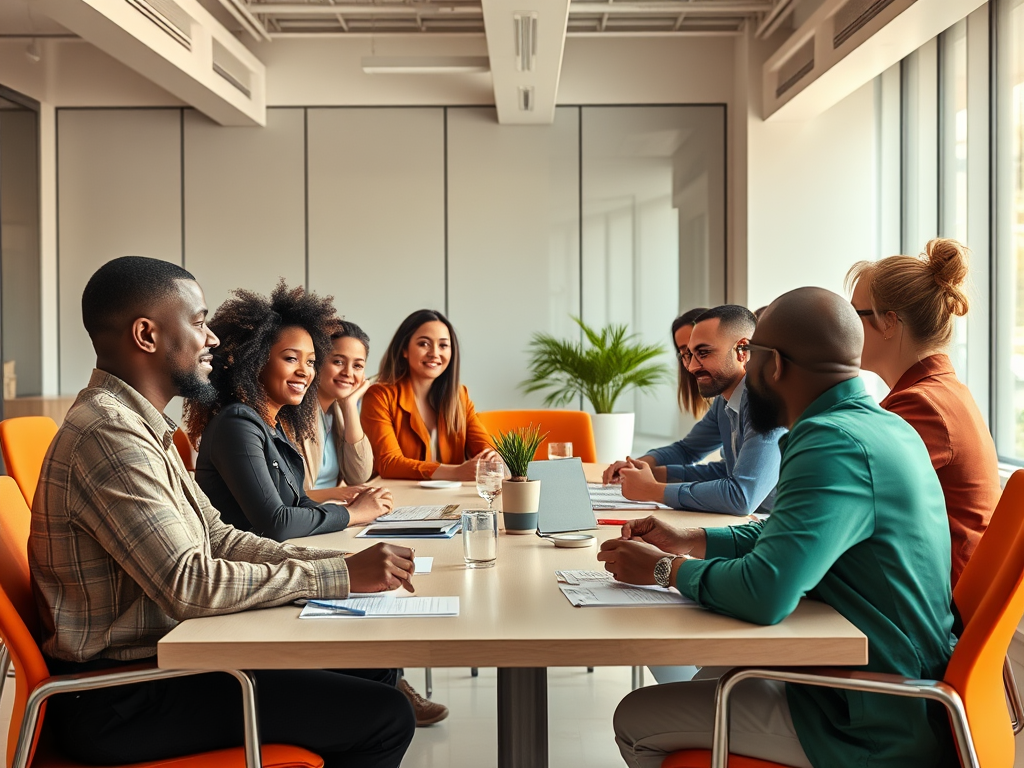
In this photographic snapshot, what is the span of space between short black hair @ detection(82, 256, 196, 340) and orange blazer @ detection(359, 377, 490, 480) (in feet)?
6.87

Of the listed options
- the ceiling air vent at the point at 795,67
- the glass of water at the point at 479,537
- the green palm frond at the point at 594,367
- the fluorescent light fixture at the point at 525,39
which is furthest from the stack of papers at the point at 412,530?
the ceiling air vent at the point at 795,67

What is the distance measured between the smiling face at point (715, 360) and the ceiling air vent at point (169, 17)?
3358 millimetres

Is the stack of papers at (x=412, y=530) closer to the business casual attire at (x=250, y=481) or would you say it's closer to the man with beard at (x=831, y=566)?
the business casual attire at (x=250, y=481)

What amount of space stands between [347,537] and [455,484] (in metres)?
1.07

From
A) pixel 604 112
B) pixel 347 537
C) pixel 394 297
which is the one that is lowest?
pixel 347 537

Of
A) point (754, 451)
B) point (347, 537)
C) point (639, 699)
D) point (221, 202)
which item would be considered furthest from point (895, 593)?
point (221, 202)

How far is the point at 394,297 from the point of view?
22.0 feet

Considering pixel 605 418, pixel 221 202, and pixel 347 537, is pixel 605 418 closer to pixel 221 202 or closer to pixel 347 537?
pixel 221 202

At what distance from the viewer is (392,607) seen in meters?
1.56

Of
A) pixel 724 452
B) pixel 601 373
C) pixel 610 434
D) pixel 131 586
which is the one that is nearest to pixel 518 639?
pixel 131 586

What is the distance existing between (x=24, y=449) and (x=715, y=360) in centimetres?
219

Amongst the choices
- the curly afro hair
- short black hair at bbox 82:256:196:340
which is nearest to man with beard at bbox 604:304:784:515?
the curly afro hair

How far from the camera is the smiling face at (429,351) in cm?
408

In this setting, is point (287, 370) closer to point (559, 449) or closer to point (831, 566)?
point (559, 449)
